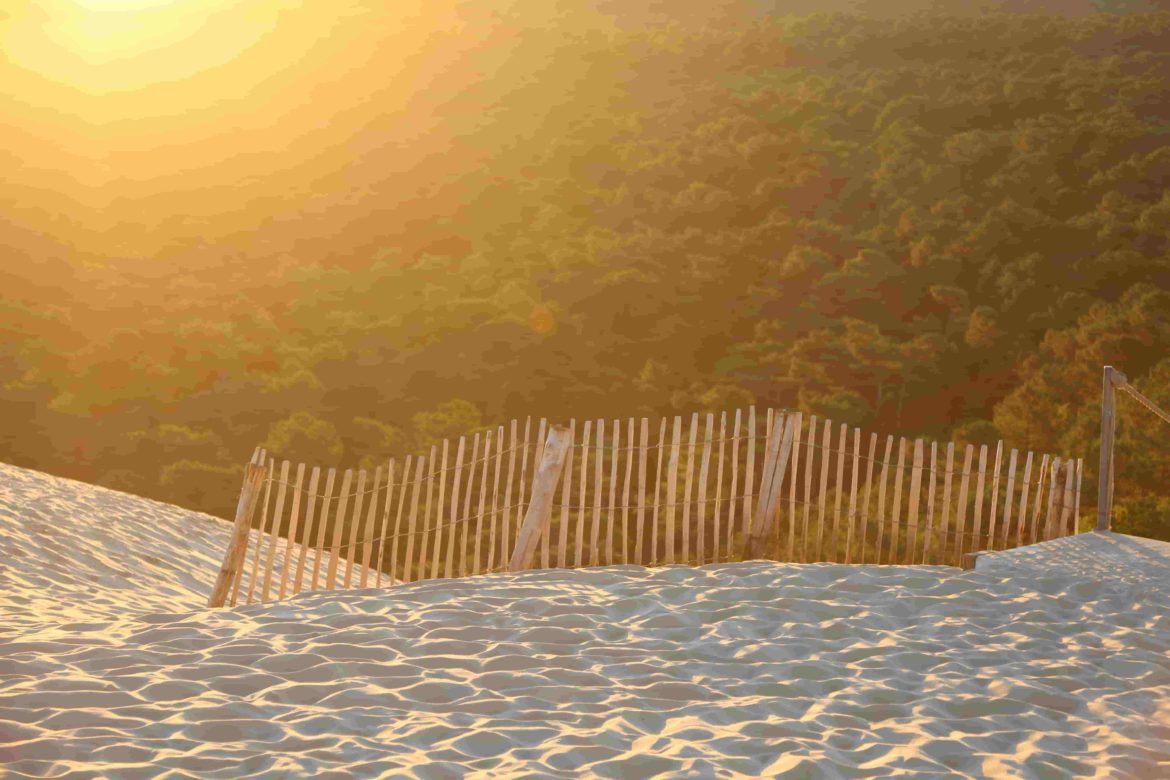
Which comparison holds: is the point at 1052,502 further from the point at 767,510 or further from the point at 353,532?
the point at 353,532

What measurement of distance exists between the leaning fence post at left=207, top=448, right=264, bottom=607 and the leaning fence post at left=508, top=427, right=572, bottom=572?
158 cm

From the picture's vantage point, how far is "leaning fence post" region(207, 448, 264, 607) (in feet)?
21.6

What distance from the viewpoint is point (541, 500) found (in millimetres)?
6848

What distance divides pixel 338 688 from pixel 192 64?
4104cm

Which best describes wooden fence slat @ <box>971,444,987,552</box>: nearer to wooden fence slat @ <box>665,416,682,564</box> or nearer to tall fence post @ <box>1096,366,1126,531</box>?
tall fence post @ <box>1096,366,1126,531</box>

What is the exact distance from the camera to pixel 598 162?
3192 centimetres

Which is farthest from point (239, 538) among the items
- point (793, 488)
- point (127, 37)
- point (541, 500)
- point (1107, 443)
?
point (127, 37)

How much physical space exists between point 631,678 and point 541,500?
2.16 metres

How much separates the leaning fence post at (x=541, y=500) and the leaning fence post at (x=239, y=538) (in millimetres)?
1576

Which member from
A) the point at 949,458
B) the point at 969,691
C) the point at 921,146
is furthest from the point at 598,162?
the point at 969,691

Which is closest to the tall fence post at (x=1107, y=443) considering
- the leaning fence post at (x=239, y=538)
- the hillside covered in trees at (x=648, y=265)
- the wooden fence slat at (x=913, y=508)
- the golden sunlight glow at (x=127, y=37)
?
the wooden fence slat at (x=913, y=508)

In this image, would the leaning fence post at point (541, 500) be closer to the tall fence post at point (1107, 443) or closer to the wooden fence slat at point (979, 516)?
the wooden fence slat at point (979, 516)

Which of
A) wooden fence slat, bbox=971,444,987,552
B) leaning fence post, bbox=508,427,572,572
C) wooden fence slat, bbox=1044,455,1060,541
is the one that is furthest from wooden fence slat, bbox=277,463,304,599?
wooden fence slat, bbox=1044,455,1060,541

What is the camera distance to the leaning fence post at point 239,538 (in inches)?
259
